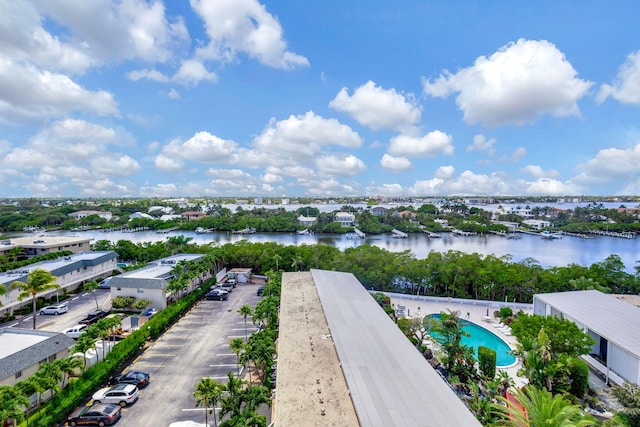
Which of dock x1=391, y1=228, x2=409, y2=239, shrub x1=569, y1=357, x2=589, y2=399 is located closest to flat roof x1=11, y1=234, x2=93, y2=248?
shrub x1=569, y1=357, x2=589, y2=399

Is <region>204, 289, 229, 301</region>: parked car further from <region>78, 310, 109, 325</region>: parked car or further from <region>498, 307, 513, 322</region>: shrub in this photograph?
<region>498, 307, 513, 322</region>: shrub

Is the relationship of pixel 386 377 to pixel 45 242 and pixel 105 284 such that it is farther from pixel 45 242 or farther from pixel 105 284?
pixel 45 242

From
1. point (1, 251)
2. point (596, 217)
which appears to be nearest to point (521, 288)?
point (1, 251)

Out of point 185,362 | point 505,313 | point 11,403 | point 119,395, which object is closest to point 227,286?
point 185,362

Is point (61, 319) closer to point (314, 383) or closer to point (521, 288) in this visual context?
point (314, 383)

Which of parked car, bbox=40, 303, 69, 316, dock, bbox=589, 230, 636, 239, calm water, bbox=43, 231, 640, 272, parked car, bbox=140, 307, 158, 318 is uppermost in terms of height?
parked car, bbox=40, 303, 69, 316

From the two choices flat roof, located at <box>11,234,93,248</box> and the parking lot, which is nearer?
the parking lot

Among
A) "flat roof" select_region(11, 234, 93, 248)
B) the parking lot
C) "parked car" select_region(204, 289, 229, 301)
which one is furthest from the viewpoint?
"flat roof" select_region(11, 234, 93, 248)

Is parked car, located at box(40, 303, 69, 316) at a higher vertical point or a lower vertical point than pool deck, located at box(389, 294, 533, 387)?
higher
